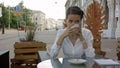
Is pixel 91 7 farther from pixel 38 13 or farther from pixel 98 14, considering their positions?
pixel 38 13

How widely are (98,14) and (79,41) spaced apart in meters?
2.96

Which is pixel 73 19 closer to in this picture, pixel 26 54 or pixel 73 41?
pixel 73 41

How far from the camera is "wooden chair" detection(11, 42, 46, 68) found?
21.3 feet

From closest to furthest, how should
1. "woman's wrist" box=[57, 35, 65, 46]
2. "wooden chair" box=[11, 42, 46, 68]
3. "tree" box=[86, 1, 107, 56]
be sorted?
"woman's wrist" box=[57, 35, 65, 46] → "wooden chair" box=[11, 42, 46, 68] → "tree" box=[86, 1, 107, 56]

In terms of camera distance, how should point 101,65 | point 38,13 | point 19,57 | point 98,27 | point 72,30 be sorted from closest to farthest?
1. point 101,65
2. point 72,30
3. point 19,57
4. point 98,27
5. point 38,13

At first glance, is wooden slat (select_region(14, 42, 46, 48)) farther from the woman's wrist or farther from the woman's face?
the woman's face

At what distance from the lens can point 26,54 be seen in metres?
6.66

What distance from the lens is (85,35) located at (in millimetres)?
4270

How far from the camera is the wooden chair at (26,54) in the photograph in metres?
6.48

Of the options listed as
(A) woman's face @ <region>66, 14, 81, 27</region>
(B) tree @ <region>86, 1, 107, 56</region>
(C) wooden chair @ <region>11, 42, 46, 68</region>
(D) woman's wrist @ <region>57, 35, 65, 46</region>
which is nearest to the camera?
(A) woman's face @ <region>66, 14, 81, 27</region>

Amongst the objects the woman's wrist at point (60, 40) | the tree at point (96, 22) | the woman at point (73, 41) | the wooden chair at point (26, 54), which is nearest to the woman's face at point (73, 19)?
the woman at point (73, 41)

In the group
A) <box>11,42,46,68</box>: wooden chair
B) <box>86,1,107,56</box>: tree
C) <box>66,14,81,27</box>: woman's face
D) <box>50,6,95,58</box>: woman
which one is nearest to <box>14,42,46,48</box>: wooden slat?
<box>11,42,46,68</box>: wooden chair

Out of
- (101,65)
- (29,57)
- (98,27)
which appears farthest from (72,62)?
(98,27)

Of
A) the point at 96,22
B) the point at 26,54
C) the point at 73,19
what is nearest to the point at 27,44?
the point at 26,54
